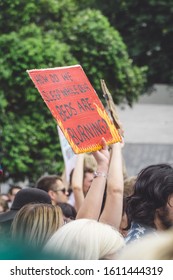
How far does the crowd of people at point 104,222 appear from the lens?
9.64ft

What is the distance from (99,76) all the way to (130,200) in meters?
8.22

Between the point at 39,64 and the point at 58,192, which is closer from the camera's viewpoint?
the point at 58,192

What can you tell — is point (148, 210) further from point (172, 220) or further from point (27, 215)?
point (27, 215)

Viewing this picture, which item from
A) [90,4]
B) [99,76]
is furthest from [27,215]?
[90,4]

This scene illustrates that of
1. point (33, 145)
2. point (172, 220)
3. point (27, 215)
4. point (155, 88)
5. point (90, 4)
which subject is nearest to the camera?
point (27, 215)

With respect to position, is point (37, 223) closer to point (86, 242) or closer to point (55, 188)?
point (86, 242)

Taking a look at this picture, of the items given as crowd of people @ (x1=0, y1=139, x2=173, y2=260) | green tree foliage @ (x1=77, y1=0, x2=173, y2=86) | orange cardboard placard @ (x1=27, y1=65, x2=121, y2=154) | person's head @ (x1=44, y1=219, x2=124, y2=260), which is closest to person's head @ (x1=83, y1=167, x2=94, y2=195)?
crowd of people @ (x1=0, y1=139, x2=173, y2=260)

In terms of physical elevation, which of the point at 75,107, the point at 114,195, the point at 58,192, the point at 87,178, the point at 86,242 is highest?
the point at 75,107

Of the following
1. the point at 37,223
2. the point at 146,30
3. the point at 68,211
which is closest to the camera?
the point at 37,223

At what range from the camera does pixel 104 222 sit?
13.8 feet

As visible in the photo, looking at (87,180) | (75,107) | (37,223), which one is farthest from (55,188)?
(37,223)

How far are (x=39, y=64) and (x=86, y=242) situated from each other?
8200mm

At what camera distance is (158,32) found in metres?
25.7

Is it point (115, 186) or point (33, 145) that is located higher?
point (115, 186)
